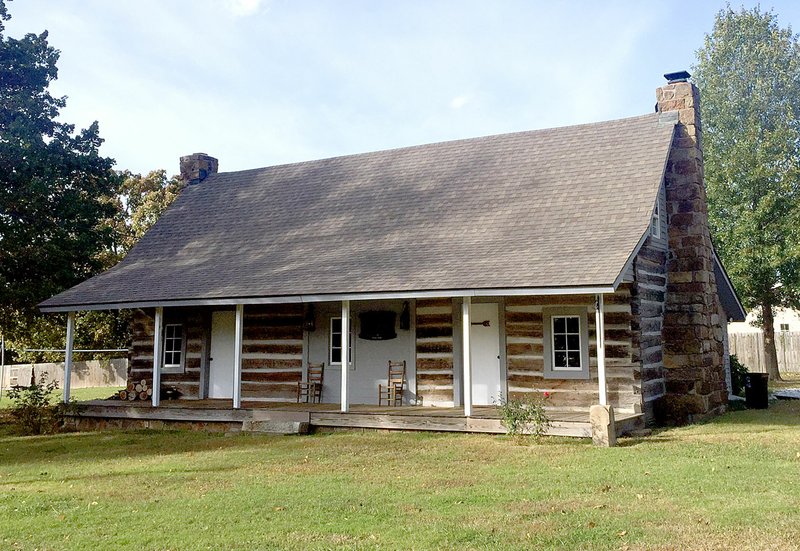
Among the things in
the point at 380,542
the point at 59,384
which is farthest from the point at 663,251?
the point at 59,384

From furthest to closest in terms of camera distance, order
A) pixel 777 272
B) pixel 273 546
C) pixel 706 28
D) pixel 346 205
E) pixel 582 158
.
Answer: pixel 706 28, pixel 777 272, pixel 346 205, pixel 582 158, pixel 273 546

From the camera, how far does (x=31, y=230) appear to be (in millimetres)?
18906

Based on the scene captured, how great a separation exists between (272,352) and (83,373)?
21104mm

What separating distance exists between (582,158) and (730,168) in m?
13.9

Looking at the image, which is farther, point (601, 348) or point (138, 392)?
point (138, 392)

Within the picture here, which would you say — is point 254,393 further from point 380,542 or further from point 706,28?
point 706,28

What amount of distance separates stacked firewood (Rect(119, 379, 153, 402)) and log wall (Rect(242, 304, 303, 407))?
7.64 ft

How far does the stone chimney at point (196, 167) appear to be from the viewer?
22.7m

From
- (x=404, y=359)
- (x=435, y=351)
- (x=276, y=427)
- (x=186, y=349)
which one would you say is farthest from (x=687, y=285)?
(x=186, y=349)

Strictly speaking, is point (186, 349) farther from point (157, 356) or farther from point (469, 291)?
point (469, 291)

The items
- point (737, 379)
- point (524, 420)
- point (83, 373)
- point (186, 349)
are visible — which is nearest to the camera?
point (524, 420)

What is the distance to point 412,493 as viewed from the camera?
848 centimetres

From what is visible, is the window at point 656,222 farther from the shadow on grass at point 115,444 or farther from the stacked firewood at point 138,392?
the stacked firewood at point 138,392

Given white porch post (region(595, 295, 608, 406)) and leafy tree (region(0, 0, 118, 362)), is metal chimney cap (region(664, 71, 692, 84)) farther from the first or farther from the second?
leafy tree (region(0, 0, 118, 362))
